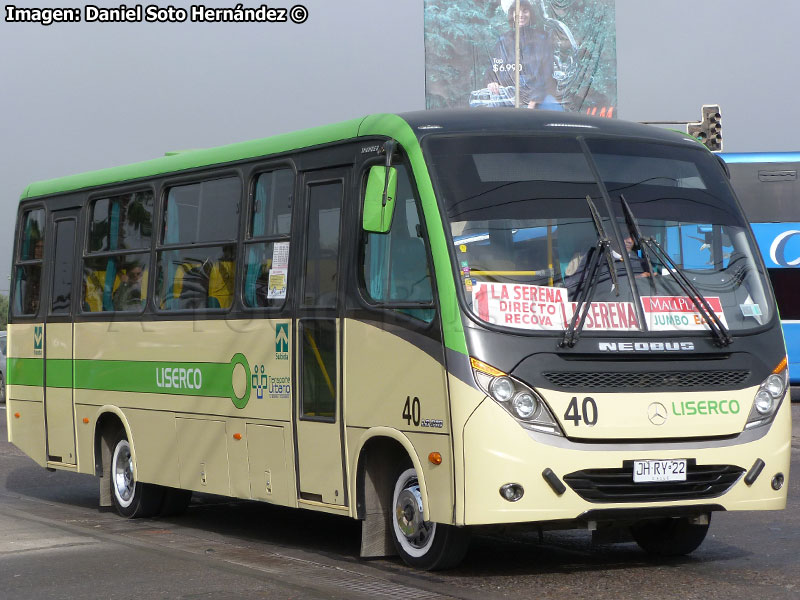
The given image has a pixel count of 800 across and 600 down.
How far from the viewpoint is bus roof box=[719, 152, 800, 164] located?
87.5 ft

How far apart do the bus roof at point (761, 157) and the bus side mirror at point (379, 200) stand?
18.8 m

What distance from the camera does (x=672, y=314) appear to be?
872 cm

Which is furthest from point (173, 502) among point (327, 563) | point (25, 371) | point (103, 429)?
point (327, 563)

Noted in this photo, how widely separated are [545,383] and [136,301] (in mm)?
5389

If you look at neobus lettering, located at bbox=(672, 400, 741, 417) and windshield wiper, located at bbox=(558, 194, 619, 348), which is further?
neobus lettering, located at bbox=(672, 400, 741, 417)

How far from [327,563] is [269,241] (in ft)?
8.19

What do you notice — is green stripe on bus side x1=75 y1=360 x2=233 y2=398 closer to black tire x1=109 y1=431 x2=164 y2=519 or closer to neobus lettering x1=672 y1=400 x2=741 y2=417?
black tire x1=109 y1=431 x2=164 y2=519

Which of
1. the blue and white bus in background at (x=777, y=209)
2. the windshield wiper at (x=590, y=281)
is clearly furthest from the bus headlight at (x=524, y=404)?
the blue and white bus in background at (x=777, y=209)

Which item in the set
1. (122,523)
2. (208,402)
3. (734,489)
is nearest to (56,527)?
(122,523)

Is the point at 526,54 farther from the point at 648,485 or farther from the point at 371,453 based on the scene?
the point at 648,485

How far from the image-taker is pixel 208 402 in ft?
37.3

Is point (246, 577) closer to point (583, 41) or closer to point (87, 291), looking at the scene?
point (87, 291)

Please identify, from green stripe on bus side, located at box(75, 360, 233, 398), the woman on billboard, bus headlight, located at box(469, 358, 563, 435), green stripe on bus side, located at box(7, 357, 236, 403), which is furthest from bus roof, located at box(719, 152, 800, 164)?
the woman on billboard

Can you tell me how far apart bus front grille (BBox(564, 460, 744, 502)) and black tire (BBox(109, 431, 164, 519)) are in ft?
18.4
